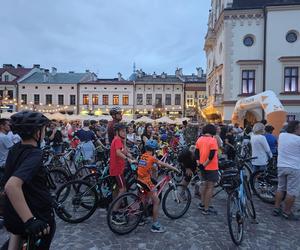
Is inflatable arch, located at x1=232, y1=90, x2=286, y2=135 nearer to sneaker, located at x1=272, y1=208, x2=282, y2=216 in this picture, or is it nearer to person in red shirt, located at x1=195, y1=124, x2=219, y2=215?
sneaker, located at x1=272, y1=208, x2=282, y2=216

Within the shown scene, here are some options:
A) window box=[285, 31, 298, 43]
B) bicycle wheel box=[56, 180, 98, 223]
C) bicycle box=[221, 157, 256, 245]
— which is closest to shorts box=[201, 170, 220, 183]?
bicycle box=[221, 157, 256, 245]

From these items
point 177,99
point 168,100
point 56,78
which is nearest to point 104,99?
point 56,78

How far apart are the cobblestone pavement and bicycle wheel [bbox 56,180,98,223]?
0.52 feet

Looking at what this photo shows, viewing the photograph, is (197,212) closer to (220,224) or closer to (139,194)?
(220,224)

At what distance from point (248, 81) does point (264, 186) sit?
67.9ft

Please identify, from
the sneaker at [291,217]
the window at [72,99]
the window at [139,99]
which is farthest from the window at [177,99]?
the sneaker at [291,217]

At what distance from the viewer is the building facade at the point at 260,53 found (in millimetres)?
25828

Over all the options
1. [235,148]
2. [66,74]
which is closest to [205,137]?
[235,148]

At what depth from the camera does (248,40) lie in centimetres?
2658

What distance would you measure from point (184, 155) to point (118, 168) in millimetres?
2028

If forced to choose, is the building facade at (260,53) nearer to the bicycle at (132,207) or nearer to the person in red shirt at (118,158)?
the bicycle at (132,207)

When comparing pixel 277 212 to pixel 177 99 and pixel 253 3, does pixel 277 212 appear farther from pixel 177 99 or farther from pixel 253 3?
pixel 177 99

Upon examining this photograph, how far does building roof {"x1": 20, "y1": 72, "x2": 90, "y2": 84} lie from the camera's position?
176 ft

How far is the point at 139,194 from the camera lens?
557cm
